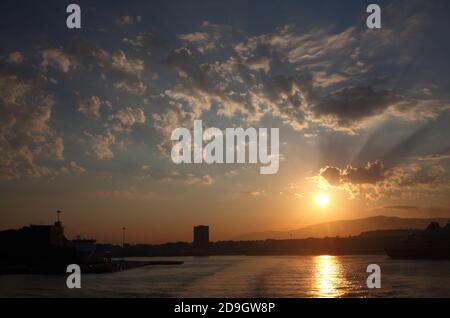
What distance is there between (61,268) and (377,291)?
82332mm

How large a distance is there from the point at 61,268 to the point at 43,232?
14.3m
